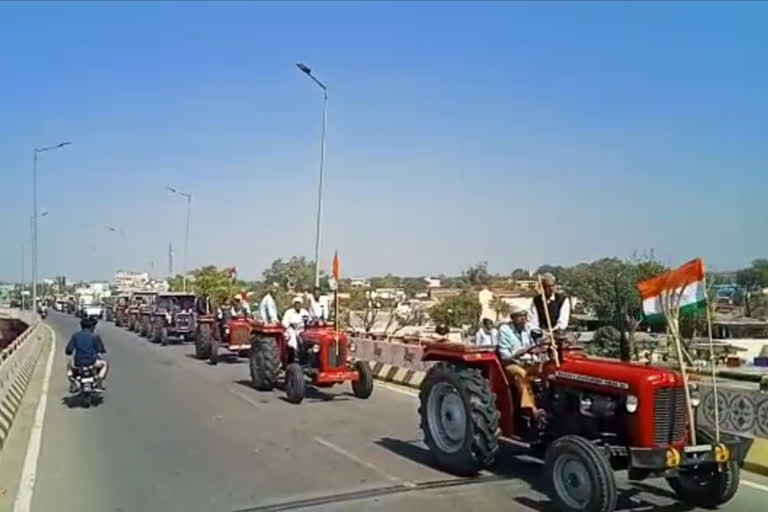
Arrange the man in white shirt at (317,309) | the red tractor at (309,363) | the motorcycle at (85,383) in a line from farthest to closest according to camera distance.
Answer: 1. the man in white shirt at (317,309)
2. the red tractor at (309,363)
3. the motorcycle at (85,383)

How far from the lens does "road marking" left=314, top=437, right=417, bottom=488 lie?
9.25 m

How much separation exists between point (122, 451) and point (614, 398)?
662 cm

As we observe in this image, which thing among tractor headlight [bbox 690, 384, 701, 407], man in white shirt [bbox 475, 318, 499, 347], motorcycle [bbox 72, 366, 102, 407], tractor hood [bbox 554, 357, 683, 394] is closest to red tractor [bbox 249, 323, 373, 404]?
man in white shirt [bbox 475, 318, 499, 347]

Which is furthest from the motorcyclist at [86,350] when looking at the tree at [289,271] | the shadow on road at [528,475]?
the tree at [289,271]

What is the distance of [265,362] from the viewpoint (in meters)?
17.2

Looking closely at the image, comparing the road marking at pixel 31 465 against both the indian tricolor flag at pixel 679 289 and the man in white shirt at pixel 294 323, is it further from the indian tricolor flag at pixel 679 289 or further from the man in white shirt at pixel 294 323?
the indian tricolor flag at pixel 679 289

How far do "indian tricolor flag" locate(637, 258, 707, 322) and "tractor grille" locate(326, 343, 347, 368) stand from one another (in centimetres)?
856

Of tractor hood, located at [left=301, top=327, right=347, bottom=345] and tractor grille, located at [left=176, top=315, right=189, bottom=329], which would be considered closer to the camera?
tractor hood, located at [left=301, top=327, right=347, bottom=345]

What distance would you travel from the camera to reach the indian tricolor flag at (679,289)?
26.5ft

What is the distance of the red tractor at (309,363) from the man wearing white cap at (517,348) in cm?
663

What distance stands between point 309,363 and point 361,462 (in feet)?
20.9

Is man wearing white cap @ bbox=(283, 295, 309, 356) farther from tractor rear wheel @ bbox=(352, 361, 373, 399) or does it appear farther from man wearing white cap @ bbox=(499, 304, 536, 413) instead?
man wearing white cap @ bbox=(499, 304, 536, 413)

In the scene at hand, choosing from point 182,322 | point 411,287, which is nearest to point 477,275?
point 411,287

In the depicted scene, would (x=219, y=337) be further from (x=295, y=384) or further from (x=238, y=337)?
(x=295, y=384)
